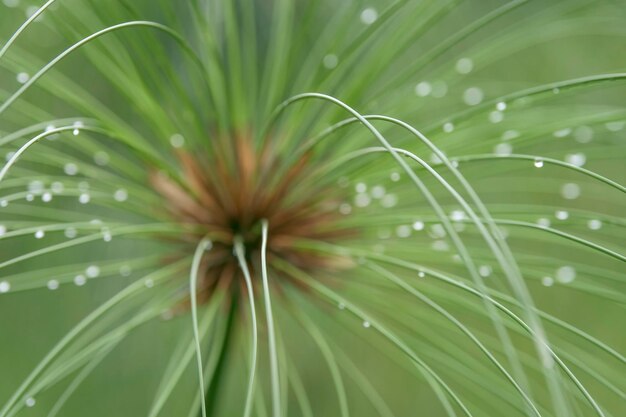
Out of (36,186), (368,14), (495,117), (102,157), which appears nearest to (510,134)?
(495,117)

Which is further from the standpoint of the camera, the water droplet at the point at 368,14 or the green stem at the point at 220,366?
the water droplet at the point at 368,14

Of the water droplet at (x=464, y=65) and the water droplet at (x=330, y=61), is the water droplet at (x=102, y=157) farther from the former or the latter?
the water droplet at (x=464, y=65)

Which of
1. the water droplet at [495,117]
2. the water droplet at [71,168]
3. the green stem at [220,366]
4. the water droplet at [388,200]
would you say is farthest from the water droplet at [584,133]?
the water droplet at [71,168]

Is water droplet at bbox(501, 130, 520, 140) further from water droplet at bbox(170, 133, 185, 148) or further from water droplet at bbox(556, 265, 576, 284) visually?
water droplet at bbox(170, 133, 185, 148)

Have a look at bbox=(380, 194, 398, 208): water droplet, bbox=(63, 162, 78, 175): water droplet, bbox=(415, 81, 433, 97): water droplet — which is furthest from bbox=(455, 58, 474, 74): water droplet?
bbox=(63, 162, 78, 175): water droplet

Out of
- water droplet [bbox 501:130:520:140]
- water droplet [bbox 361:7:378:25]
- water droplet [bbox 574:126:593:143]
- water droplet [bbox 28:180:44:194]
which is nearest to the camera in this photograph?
water droplet [bbox 28:180:44:194]

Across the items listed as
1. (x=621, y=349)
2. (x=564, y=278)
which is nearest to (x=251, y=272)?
(x=564, y=278)
